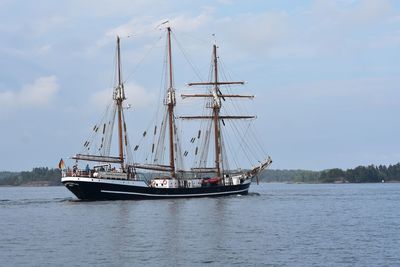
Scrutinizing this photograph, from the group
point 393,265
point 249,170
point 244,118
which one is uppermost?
point 244,118

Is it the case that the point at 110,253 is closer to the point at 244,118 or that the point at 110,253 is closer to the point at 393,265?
the point at 393,265

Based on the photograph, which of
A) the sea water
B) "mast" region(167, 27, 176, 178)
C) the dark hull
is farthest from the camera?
"mast" region(167, 27, 176, 178)

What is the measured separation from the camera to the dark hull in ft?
346

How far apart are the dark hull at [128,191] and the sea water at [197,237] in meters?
8.26

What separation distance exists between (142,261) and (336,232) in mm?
24572

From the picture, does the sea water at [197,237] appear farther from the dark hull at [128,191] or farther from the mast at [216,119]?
the mast at [216,119]

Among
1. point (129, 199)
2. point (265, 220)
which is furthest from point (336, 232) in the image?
point (129, 199)

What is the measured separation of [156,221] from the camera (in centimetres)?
7856

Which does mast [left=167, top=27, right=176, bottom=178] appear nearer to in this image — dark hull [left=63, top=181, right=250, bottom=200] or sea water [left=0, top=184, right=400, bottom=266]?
dark hull [left=63, top=181, right=250, bottom=200]

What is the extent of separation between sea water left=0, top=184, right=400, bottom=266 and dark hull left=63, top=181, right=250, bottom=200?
8264mm

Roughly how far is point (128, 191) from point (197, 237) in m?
45.8

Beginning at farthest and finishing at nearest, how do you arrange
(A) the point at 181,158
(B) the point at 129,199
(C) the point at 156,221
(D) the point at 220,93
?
1. (D) the point at 220,93
2. (A) the point at 181,158
3. (B) the point at 129,199
4. (C) the point at 156,221

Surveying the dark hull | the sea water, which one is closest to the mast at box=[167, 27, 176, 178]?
the dark hull

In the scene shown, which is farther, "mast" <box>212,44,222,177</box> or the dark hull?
"mast" <box>212,44,222,177</box>
